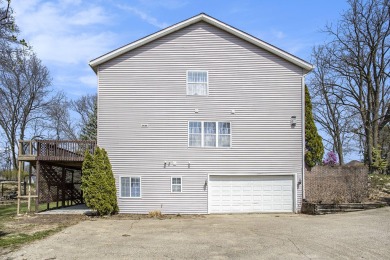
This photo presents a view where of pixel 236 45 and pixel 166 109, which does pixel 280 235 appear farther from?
pixel 236 45

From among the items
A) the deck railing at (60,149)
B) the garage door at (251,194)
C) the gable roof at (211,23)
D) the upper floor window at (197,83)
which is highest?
the gable roof at (211,23)

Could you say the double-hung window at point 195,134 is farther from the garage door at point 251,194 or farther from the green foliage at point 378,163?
the green foliage at point 378,163

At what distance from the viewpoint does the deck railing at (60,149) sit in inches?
733

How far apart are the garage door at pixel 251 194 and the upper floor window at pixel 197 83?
164 inches

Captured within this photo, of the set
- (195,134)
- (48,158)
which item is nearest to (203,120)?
(195,134)

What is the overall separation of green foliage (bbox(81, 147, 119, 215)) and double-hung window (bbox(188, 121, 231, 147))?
418cm

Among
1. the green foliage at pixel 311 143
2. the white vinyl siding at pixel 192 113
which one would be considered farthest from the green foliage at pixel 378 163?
the white vinyl siding at pixel 192 113

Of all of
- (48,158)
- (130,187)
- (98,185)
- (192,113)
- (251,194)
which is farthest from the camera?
(251,194)

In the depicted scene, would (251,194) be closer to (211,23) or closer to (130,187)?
(130,187)

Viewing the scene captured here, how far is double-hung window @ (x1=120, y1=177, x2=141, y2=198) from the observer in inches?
724

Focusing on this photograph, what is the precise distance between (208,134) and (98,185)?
5.61 meters

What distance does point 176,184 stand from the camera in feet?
60.7

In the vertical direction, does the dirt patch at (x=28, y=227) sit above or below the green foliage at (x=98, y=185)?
below

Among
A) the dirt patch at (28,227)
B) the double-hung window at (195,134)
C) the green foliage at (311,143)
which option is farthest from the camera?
the green foliage at (311,143)
